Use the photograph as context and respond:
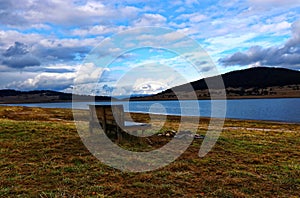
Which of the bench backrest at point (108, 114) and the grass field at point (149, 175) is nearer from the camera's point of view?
the grass field at point (149, 175)

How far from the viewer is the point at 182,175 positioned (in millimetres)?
9000

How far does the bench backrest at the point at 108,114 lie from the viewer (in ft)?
44.4

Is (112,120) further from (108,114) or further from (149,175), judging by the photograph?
(149,175)

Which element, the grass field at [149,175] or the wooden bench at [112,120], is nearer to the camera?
the grass field at [149,175]

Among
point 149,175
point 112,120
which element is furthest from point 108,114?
point 149,175

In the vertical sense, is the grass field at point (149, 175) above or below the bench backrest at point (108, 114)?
below

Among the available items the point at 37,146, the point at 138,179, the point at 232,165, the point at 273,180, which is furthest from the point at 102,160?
the point at 273,180

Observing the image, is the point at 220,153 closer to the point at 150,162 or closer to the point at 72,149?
the point at 150,162

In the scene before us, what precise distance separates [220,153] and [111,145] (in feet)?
17.0

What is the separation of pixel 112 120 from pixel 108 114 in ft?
1.58

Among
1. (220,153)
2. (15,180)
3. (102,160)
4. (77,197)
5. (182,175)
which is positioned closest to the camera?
(77,197)

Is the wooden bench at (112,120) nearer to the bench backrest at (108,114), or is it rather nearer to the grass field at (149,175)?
the bench backrest at (108,114)

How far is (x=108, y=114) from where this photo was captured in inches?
558

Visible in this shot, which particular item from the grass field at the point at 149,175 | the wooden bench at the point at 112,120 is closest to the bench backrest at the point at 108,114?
the wooden bench at the point at 112,120
